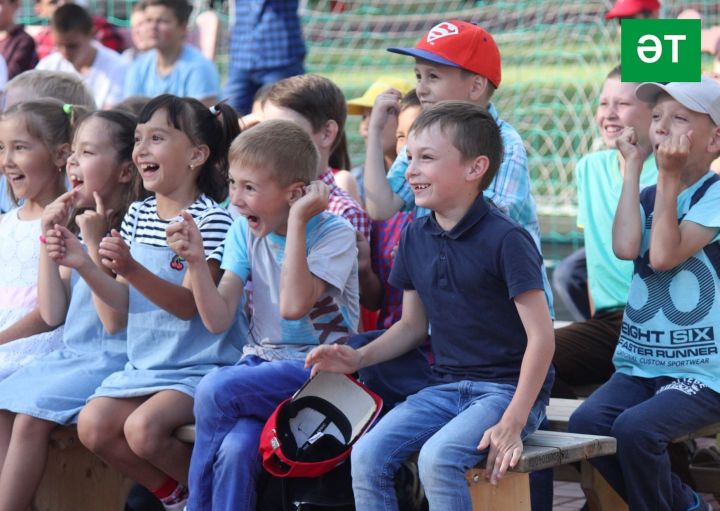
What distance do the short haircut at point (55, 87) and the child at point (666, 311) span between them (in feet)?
8.59

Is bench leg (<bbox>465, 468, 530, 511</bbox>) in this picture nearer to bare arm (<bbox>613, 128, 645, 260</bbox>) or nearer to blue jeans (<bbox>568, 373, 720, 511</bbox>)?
blue jeans (<bbox>568, 373, 720, 511</bbox>)

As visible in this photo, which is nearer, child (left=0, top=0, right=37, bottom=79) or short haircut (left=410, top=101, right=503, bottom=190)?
short haircut (left=410, top=101, right=503, bottom=190)

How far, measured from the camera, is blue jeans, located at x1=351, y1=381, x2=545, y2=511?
3.15m

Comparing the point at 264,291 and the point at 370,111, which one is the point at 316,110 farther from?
the point at 264,291

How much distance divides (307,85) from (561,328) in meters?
1.32

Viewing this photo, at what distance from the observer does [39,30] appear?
9984 mm

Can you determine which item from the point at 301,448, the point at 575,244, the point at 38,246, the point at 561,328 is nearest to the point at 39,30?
the point at 575,244

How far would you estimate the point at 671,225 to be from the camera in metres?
3.56

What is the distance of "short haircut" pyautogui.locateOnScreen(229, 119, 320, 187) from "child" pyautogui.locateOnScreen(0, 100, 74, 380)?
1.14 metres

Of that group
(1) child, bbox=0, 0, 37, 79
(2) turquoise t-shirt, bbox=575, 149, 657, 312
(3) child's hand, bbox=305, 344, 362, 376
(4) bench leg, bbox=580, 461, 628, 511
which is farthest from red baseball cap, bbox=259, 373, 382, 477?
(1) child, bbox=0, 0, 37, 79

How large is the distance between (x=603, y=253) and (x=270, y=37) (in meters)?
4.18

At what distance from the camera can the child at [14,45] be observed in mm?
8062

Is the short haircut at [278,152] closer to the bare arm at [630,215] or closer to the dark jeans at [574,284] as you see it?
the bare arm at [630,215]

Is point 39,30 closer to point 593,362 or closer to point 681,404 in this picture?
point 593,362
